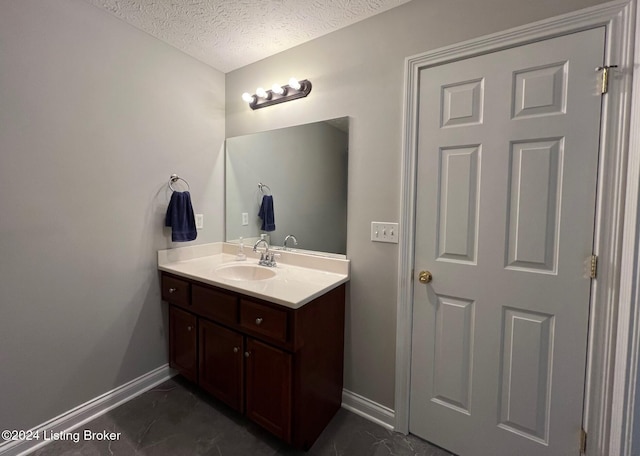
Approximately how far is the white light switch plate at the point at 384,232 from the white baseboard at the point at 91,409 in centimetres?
180

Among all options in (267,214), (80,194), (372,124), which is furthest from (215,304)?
(372,124)

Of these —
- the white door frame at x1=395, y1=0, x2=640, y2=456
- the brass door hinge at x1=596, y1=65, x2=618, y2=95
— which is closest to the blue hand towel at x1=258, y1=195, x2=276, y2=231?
the white door frame at x1=395, y1=0, x2=640, y2=456

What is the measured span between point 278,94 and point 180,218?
3.65 feet

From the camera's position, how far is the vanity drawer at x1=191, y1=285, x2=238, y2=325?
1478 mm

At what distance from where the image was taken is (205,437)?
58.1 inches

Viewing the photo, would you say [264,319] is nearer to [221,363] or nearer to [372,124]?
[221,363]

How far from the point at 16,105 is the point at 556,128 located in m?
2.45

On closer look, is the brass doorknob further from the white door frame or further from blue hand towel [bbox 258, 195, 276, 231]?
blue hand towel [bbox 258, 195, 276, 231]

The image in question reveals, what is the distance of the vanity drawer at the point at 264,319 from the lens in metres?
1.29

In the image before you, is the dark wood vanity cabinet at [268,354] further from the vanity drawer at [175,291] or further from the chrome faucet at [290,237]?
the chrome faucet at [290,237]

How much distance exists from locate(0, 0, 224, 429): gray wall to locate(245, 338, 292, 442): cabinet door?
92cm

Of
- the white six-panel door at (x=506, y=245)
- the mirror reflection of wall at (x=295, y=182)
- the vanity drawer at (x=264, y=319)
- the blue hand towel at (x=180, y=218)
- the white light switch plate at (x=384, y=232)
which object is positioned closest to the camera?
the white six-panel door at (x=506, y=245)

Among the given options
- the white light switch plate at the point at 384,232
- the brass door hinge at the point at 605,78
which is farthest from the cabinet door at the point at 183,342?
the brass door hinge at the point at 605,78

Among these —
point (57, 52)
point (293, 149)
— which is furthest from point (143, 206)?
point (293, 149)
